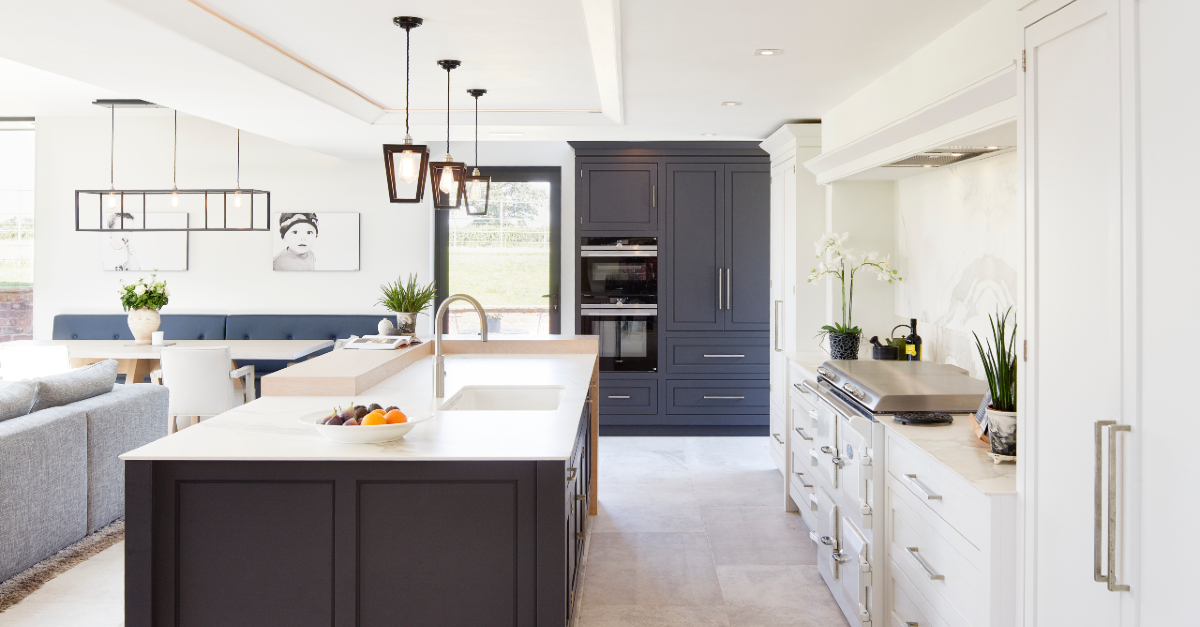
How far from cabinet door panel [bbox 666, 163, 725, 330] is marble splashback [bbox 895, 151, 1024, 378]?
186 cm

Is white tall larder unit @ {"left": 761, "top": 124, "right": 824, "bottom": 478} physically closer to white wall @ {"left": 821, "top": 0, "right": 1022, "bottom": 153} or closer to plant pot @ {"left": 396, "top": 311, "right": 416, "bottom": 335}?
white wall @ {"left": 821, "top": 0, "right": 1022, "bottom": 153}

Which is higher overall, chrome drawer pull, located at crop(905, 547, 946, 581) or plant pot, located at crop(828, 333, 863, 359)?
plant pot, located at crop(828, 333, 863, 359)

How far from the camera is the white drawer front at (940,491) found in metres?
1.84

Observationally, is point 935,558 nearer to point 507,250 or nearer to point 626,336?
point 626,336

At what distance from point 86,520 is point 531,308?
11.9 feet

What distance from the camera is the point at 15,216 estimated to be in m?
6.70

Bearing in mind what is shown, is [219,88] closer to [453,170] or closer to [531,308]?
[453,170]

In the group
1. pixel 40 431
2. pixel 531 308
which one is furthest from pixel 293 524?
pixel 531 308

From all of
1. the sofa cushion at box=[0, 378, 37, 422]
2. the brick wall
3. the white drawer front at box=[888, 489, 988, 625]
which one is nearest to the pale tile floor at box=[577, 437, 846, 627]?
the white drawer front at box=[888, 489, 988, 625]

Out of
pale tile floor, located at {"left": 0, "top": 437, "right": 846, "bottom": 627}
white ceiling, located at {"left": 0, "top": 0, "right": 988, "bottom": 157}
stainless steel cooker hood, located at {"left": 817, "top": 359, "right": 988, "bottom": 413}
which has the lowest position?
pale tile floor, located at {"left": 0, "top": 437, "right": 846, "bottom": 627}

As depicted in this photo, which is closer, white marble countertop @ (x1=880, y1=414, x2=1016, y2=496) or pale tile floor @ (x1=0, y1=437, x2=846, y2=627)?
white marble countertop @ (x1=880, y1=414, x2=1016, y2=496)

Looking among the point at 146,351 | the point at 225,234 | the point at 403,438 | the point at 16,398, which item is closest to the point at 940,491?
the point at 403,438

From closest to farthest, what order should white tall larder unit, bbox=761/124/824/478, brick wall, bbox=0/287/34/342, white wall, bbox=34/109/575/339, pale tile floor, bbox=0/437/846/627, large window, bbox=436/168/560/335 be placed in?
1. pale tile floor, bbox=0/437/846/627
2. white tall larder unit, bbox=761/124/824/478
3. white wall, bbox=34/109/575/339
4. large window, bbox=436/168/560/335
5. brick wall, bbox=0/287/34/342

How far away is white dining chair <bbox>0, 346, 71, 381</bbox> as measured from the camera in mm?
4816
